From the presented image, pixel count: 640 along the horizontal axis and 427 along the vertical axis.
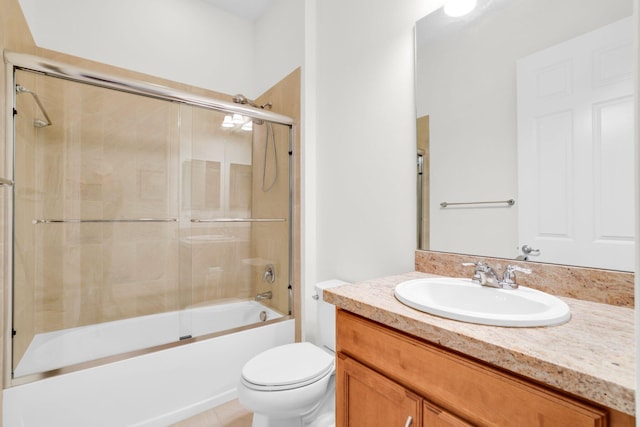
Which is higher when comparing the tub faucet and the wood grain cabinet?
the wood grain cabinet

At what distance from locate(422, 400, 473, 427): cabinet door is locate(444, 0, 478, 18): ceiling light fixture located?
4.70 feet

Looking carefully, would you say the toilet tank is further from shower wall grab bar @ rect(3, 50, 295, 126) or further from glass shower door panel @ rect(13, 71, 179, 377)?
shower wall grab bar @ rect(3, 50, 295, 126)

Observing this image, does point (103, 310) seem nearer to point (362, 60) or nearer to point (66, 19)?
point (66, 19)

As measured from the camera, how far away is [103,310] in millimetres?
1898

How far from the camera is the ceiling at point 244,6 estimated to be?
235 cm

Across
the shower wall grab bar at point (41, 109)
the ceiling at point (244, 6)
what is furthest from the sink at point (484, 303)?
the ceiling at point (244, 6)

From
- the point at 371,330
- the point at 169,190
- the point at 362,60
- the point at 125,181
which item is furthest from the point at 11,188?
the point at 362,60

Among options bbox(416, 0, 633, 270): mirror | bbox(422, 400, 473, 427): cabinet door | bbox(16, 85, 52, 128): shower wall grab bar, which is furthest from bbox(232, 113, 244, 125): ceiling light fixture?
bbox(422, 400, 473, 427): cabinet door

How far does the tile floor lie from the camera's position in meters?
1.57

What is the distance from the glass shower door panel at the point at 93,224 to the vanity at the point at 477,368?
1.39 metres

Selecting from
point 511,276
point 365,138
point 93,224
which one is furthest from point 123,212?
point 511,276

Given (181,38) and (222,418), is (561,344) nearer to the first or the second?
(222,418)

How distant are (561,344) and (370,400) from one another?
52 centimetres

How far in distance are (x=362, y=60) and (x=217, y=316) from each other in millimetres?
1896
